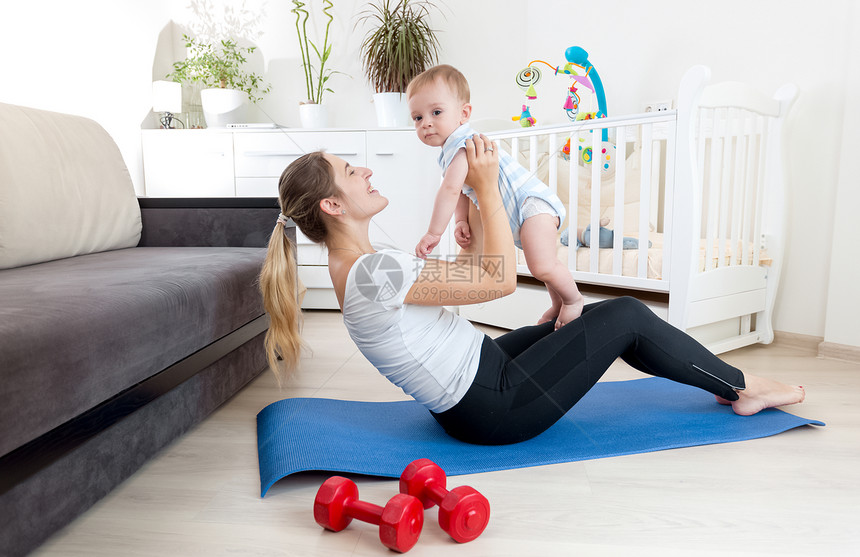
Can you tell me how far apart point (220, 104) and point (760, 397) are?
2935 millimetres

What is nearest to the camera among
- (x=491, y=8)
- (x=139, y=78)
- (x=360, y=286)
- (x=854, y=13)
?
(x=360, y=286)

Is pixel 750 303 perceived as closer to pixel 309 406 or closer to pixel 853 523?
pixel 853 523

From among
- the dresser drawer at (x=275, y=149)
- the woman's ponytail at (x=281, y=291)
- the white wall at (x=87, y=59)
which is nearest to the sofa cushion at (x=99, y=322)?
the woman's ponytail at (x=281, y=291)

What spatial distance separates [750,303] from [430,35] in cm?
215

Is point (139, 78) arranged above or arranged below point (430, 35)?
below

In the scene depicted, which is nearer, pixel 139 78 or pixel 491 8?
pixel 139 78

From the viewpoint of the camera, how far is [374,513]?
1027 mm

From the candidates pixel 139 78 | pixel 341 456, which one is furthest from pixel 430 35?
pixel 341 456

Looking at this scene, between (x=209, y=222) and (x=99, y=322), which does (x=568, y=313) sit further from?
(x=209, y=222)

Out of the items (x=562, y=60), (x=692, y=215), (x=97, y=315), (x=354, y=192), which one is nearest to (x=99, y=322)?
(x=97, y=315)

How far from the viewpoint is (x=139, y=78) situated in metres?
3.15

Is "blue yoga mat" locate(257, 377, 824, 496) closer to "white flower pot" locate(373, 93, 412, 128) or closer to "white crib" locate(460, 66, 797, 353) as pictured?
"white crib" locate(460, 66, 797, 353)

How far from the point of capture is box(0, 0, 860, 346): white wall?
2.22 metres

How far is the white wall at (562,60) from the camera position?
2225 millimetres
